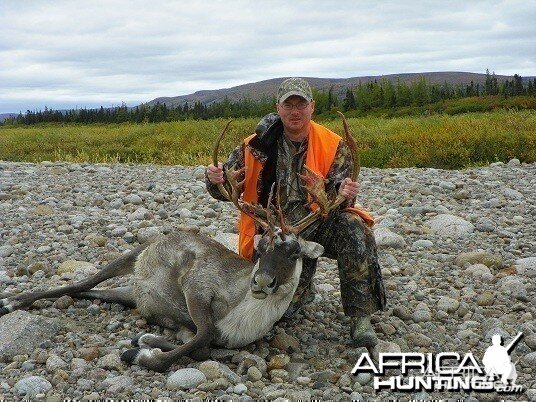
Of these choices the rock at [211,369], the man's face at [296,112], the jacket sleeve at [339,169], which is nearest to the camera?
the rock at [211,369]

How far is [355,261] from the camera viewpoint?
591 centimetres

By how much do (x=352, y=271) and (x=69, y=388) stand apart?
2.62 meters

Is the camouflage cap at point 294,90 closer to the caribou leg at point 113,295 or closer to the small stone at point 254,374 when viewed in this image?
the caribou leg at point 113,295

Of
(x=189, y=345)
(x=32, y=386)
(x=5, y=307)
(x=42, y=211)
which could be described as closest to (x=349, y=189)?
(x=189, y=345)

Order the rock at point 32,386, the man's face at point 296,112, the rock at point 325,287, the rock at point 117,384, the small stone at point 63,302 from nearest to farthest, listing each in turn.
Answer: the rock at point 32,386, the rock at point 117,384, the man's face at point 296,112, the small stone at point 63,302, the rock at point 325,287

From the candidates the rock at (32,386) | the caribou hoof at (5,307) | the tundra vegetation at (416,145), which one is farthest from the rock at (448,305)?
the tundra vegetation at (416,145)

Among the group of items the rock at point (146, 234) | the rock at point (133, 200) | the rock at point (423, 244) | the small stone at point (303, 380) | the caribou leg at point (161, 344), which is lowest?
the small stone at point (303, 380)

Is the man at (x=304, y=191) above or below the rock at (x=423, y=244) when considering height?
above

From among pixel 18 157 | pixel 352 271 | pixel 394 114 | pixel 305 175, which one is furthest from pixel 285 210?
pixel 394 114

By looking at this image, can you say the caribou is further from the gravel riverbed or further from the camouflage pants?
the camouflage pants

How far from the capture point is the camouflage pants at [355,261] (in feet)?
19.4

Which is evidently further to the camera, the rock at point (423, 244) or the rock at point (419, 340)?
the rock at point (423, 244)

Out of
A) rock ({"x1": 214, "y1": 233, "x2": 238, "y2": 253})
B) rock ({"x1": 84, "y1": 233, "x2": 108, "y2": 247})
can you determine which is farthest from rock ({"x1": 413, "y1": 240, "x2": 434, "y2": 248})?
rock ({"x1": 84, "y1": 233, "x2": 108, "y2": 247})

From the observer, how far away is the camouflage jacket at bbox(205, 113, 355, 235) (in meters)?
6.33
